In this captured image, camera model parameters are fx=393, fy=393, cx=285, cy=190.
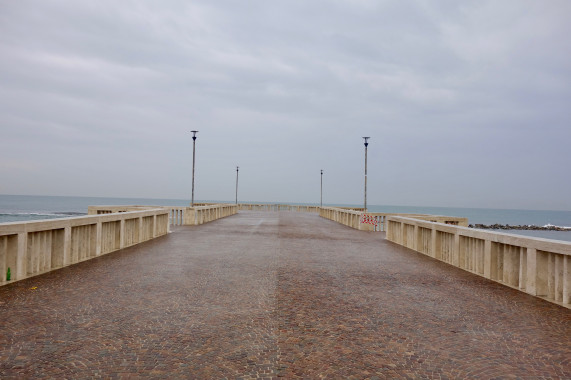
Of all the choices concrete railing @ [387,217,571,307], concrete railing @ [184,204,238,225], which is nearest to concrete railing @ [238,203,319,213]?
concrete railing @ [184,204,238,225]

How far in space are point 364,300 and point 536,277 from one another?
10.8 feet

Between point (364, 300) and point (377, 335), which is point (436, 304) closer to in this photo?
point (364, 300)

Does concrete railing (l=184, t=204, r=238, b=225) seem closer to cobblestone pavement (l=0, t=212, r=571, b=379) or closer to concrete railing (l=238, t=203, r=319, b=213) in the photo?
cobblestone pavement (l=0, t=212, r=571, b=379)

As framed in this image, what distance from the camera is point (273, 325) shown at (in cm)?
516

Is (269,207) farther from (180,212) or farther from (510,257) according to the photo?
(510,257)

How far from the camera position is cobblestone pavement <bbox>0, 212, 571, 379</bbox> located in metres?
3.88

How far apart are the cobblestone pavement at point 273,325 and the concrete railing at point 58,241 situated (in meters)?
0.50

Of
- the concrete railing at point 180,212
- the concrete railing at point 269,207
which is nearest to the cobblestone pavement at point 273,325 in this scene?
the concrete railing at point 180,212

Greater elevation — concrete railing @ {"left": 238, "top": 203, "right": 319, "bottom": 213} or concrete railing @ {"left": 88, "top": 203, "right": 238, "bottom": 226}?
concrete railing @ {"left": 88, "top": 203, "right": 238, "bottom": 226}

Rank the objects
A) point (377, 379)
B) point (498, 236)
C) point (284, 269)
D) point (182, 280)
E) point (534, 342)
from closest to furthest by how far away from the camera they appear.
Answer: point (377, 379) < point (534, 342) < point (182, 280) < point (498, 236) < point (284, 269)

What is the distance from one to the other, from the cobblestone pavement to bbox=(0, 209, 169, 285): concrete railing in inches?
19.7

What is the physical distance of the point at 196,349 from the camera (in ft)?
14.0

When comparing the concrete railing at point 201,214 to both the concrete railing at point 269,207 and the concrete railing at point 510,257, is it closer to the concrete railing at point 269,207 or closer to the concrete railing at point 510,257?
the concrete railing at point 510,257

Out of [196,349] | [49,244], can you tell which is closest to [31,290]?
[49,244]
